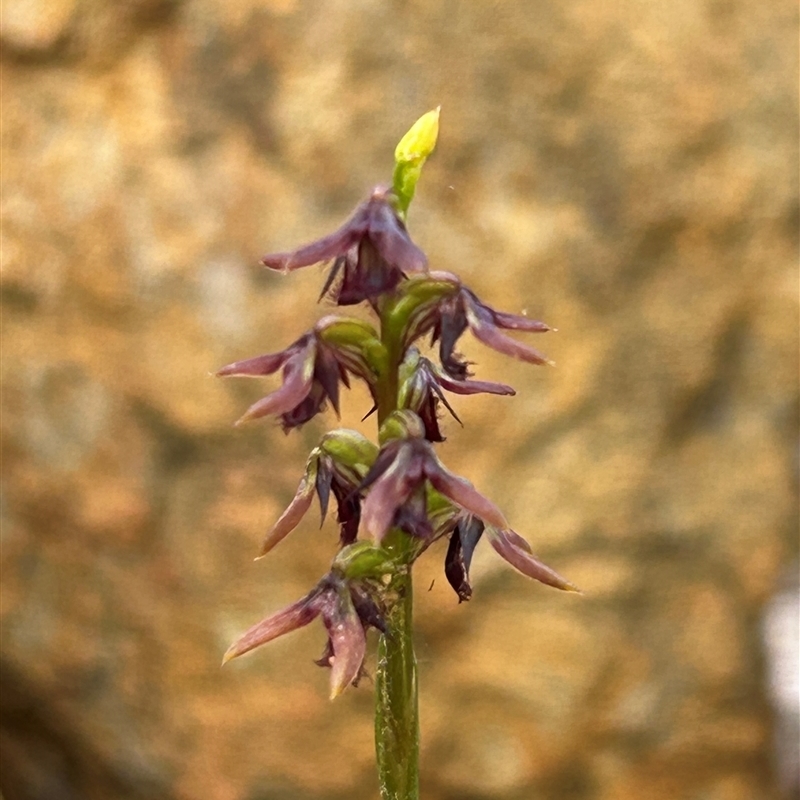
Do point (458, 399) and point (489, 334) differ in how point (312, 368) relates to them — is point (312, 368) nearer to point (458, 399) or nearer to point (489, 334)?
point (489, 334)

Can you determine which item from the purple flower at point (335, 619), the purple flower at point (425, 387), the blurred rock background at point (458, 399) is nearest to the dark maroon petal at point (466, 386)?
the purple flower at point (425, 387)

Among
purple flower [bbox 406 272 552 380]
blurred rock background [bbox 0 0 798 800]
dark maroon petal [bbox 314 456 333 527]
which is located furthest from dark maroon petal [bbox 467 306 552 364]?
blurred rock background [bbox 0 0 798 800]

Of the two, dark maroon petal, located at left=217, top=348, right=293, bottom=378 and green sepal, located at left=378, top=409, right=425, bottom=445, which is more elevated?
dark maroon petal, located at left=217, top=348, right=293, bottom=378

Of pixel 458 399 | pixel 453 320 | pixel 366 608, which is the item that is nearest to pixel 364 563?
pixel 366 608

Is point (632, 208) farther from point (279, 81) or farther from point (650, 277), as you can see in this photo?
point (279, 81)

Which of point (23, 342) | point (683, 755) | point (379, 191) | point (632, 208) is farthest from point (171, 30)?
point (683, 755)

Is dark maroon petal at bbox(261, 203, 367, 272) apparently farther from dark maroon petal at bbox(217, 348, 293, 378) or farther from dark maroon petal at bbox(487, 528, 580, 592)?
dark maroon petal at bbox(487, 528, 580, 592)
